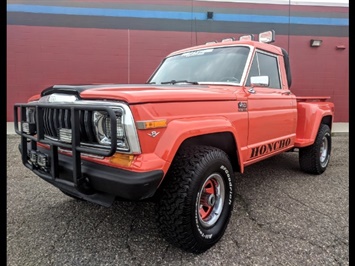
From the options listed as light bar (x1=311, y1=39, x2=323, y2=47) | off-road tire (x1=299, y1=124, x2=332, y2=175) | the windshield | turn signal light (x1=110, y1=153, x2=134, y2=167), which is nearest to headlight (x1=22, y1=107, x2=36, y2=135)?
turn signal light (x1=110, y1=153, x2=134, y2=167)

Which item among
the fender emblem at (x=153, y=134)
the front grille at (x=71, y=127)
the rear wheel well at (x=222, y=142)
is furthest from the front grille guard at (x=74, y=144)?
the rear wheel well at (x=222, y=142)

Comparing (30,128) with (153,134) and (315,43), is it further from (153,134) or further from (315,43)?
(315,43)

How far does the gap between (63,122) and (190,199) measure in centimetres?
116

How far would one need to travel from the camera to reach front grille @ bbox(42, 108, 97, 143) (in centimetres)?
211

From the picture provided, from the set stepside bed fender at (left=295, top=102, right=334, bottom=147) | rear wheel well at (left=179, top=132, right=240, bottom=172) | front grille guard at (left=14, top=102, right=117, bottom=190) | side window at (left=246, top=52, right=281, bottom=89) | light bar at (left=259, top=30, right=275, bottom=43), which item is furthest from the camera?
stepside bed fender at (left=295, top=102, right=334, bottom=147)

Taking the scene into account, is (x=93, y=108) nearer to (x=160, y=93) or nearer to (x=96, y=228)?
(x=160, y=93)

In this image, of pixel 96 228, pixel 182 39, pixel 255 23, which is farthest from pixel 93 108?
pixel 255 23

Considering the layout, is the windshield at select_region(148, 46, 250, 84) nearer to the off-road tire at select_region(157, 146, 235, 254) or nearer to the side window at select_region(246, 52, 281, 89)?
the side window at select_region(246, 52, 281, 89)

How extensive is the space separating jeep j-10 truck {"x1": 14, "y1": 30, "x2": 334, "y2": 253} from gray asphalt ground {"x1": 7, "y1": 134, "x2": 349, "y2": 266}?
0.30 meters

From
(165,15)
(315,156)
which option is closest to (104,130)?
(315,156)

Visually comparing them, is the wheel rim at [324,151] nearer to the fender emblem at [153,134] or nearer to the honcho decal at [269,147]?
the honcho decal at [269,147]

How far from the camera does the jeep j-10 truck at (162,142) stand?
6.55 feet

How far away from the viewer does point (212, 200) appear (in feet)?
8.39

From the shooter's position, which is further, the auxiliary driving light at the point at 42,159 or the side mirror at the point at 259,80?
the side mirror at the point at 259,80
